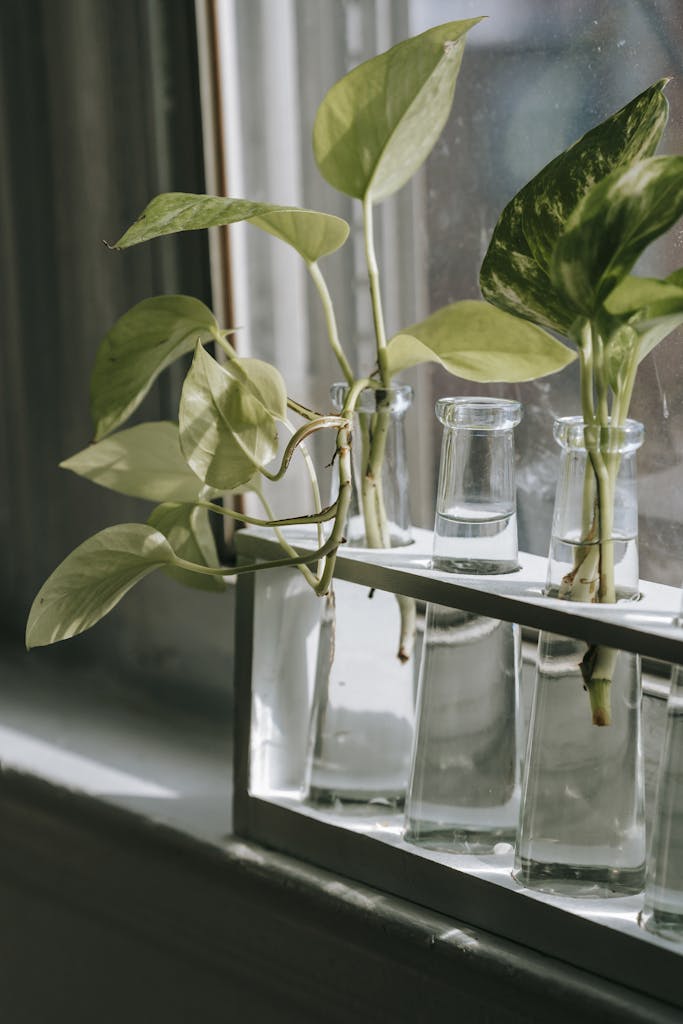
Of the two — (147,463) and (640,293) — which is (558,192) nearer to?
(640,293)

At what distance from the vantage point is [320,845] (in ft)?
1.83

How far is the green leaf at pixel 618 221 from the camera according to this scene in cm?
36

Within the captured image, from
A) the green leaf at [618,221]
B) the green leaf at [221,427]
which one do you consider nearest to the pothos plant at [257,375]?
the green leaf at [221,427]

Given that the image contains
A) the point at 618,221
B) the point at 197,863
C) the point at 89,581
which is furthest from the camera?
the point at 197,863

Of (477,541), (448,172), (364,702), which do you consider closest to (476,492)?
(477,541)

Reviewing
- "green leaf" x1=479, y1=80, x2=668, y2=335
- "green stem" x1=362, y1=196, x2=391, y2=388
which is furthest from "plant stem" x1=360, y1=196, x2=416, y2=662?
"green leaf" x1=479, y1=80, x2=668, y2=335

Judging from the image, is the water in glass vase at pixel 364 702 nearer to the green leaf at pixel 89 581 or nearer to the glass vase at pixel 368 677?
the glass vase at pixel 368 677

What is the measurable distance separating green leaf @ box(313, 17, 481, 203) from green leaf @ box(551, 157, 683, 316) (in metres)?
0.13

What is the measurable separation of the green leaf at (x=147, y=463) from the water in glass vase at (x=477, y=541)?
133mm

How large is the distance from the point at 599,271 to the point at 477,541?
0.16 metres

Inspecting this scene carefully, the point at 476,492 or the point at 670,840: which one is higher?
the point at 476,492

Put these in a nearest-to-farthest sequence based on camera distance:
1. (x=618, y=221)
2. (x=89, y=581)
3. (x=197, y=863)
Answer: (x=618, y=221) < (x=89, y=581) < (x=197, y=863)

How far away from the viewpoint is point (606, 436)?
0.44 meters

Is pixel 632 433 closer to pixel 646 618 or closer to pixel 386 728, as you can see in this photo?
pixel 646 618
